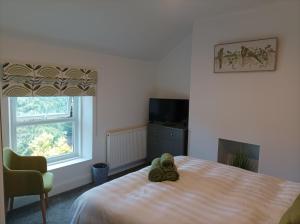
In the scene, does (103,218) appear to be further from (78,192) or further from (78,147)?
(78,147)

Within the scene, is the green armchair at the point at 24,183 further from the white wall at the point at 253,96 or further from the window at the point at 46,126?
the white wall at the point at 253,96

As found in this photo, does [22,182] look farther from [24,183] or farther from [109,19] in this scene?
[109,19]

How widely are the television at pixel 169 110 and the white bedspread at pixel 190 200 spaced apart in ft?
5.91

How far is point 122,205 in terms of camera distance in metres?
1.63

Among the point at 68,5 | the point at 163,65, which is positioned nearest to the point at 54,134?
the point at 68,5

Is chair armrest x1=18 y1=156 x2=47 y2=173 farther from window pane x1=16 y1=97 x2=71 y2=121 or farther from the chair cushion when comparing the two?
window pane x1=16 y1=97 x2=71 y2=121

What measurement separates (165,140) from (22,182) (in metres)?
2.30

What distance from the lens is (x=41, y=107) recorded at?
123 inches

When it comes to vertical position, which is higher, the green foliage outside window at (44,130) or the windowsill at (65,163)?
the green foliage outside window at (44,130)

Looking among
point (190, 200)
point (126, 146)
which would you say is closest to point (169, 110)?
point (126, 146)

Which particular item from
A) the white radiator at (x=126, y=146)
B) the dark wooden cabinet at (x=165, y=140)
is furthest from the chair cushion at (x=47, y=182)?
the dark wooden cabinet at (x=165, y=140)

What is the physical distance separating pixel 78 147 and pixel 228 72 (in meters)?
2.49

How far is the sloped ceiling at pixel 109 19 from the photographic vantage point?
2385mm

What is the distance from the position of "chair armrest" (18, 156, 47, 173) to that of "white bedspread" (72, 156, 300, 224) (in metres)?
1.14
